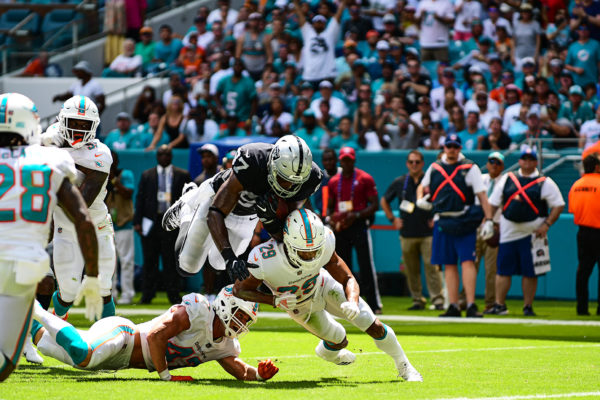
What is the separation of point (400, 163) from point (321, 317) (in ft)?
30.5

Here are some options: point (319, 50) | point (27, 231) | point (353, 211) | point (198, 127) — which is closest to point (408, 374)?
point (27, 231)

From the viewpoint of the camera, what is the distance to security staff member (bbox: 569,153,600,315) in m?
13.3

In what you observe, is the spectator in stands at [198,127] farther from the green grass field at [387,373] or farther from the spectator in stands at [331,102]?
the green grass field at [387,373]

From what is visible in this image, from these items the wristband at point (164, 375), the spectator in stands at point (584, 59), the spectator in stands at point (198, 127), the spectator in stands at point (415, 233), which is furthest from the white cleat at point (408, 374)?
the spectator in stands at point (198, 127)

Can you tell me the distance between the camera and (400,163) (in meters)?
16.3

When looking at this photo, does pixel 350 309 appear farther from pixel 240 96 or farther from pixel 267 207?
pixel 240 96

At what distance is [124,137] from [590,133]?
822cm

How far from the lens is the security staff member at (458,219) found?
12594 mm

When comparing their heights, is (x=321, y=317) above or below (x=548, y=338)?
above

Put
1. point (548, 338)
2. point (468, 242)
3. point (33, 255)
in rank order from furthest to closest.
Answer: point (468, 242) → point (548, 338) → point (33, 255)

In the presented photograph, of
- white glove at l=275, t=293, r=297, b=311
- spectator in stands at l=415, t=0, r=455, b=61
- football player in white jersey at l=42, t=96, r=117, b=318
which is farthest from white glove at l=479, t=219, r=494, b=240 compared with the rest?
spectator in stands at l=415, t=0, r=455, b=61

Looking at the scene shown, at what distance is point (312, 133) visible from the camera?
56.0ft

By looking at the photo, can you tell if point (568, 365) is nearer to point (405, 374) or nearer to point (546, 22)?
point (405, 374)

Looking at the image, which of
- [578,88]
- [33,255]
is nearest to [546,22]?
[578,88]
